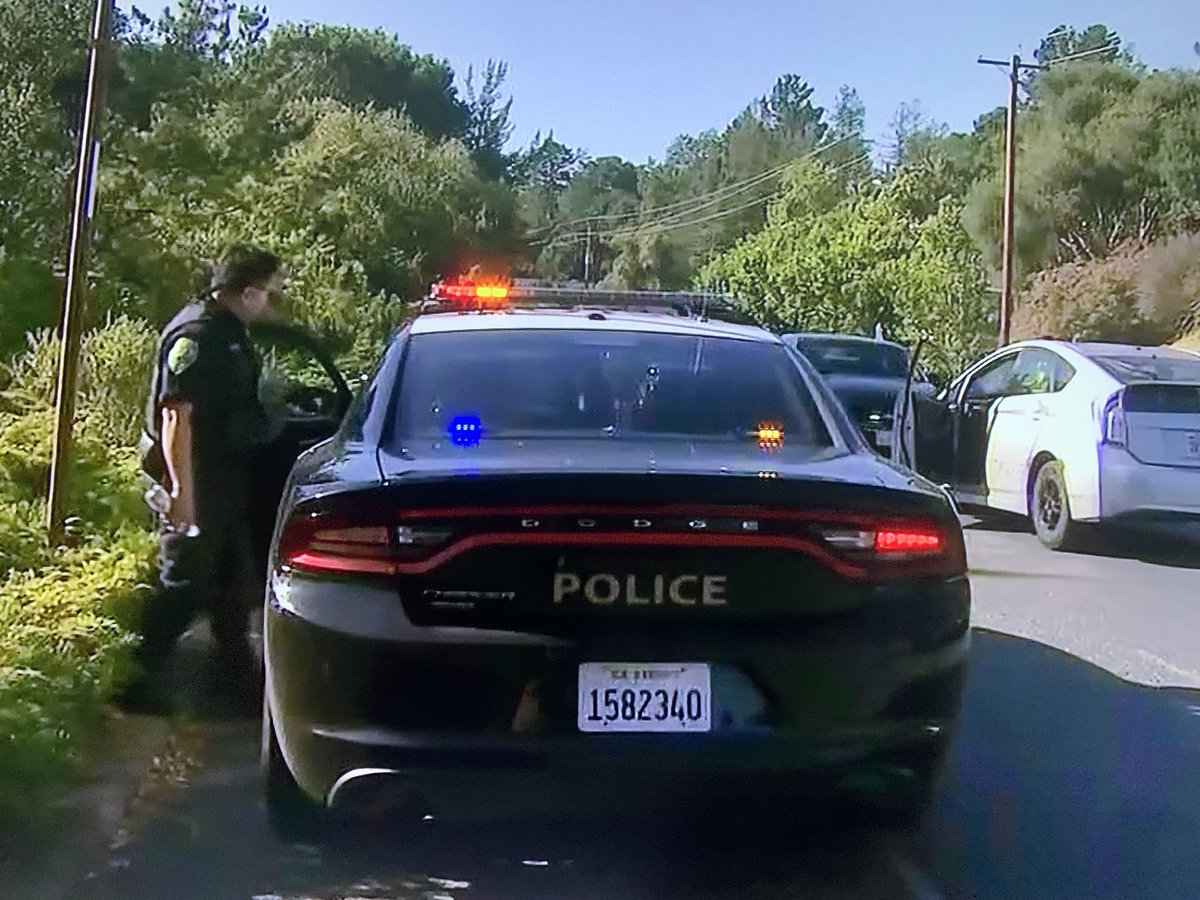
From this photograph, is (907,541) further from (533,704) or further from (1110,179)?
(1110,179)

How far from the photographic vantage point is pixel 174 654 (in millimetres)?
6496

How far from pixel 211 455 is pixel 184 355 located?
373mm

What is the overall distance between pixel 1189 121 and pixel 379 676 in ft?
133

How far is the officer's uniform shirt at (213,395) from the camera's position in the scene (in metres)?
5.69

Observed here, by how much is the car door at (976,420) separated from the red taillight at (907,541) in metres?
7.68

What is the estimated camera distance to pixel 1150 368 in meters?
10.3

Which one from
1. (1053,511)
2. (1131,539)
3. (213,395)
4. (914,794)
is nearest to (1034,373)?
(1053,511)

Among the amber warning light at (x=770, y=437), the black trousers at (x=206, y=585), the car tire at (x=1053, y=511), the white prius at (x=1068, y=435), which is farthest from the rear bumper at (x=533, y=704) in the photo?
the car tire at (x=1053, y=511)

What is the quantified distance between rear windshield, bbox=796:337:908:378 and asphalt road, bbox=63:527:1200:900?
11.0m

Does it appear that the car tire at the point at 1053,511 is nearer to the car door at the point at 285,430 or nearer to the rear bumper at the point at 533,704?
the car door at the point at 285,430

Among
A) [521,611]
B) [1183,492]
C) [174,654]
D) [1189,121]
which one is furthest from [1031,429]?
[1189,121]

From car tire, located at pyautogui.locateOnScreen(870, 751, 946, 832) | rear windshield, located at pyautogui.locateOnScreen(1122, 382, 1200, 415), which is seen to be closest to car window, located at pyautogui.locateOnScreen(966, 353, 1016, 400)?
rear windshield, located at pyautogui.locateOnScreen(1122, 382, 1200, 415)

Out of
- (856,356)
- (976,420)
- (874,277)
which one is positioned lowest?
(976,420)

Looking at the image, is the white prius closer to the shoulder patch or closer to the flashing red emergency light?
the flashing red emergency light
